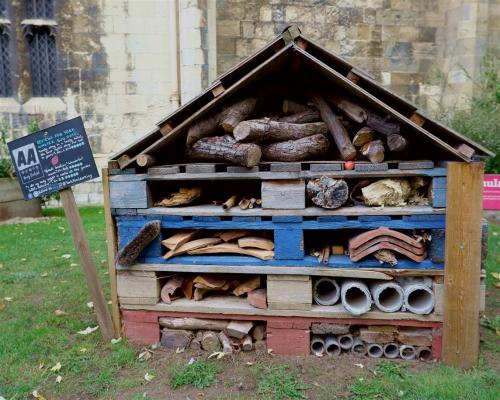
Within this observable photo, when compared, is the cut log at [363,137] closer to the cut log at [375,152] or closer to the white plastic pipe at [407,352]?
the cut log at [375,152]

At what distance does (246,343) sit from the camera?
144 inches

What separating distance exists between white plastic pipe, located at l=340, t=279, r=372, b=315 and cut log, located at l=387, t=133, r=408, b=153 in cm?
100

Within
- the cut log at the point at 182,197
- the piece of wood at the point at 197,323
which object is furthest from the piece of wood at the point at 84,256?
the cut log at the point at 182,197

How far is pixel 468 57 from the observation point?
10891 millimetres

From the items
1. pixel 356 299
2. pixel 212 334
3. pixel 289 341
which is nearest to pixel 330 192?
pixel 356 299

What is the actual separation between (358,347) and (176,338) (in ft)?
4.64

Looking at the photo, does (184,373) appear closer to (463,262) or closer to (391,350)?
(391,350)

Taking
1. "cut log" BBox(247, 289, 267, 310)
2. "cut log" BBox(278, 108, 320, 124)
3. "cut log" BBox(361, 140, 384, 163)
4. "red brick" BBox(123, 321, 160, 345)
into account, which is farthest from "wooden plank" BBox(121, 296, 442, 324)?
"cut log" BBox(278, 108, 320, 124)

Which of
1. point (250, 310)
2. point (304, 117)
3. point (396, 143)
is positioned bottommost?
point (250, 310)

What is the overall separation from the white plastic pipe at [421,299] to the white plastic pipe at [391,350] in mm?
327

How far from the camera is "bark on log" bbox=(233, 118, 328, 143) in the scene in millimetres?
3363

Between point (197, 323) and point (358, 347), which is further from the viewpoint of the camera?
point (197, 323)

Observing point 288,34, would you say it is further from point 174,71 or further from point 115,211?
point 174,71

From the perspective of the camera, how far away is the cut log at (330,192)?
3383mm
